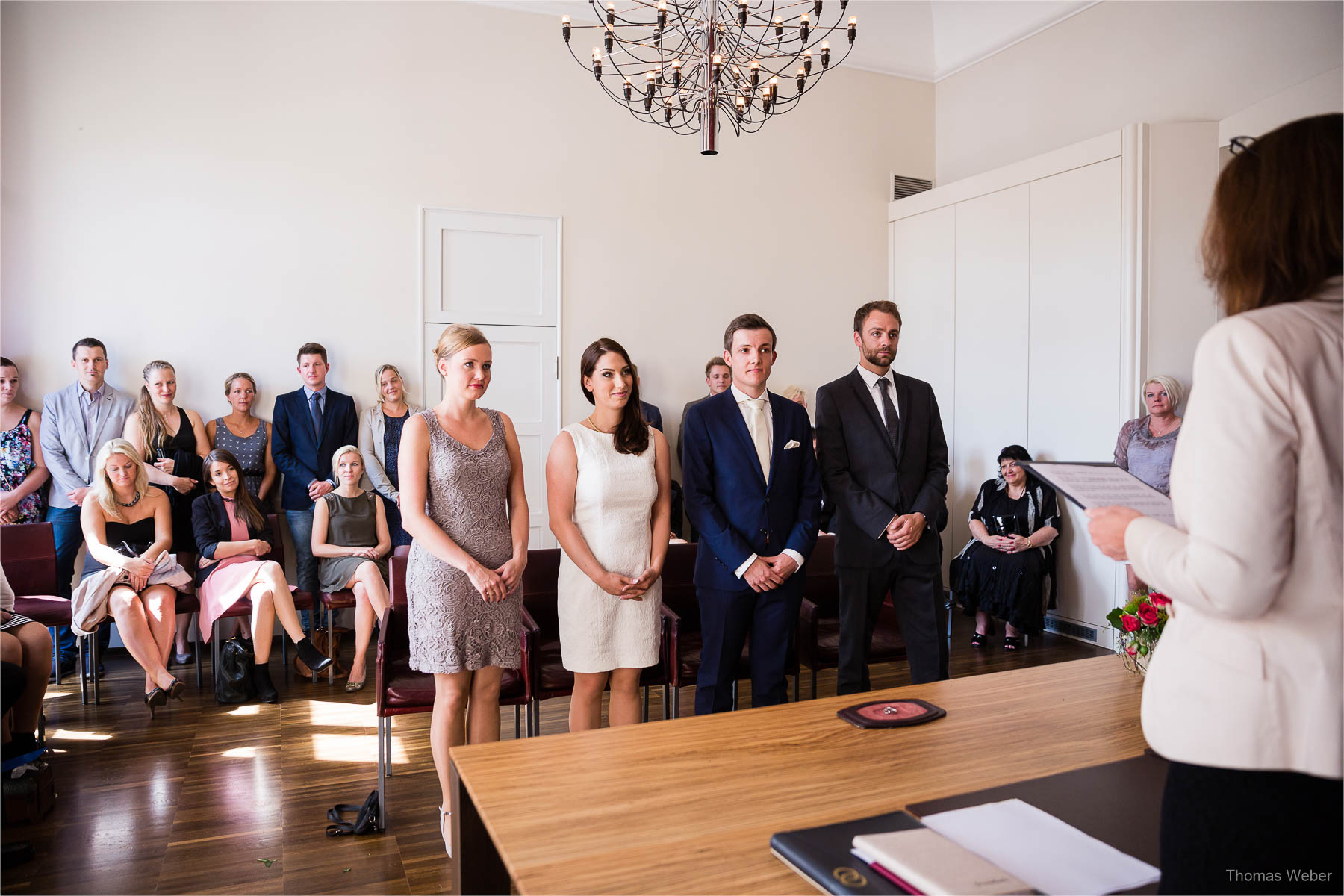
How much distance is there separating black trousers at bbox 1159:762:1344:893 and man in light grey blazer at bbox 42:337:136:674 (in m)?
5.97

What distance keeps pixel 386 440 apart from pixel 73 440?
1.83 m

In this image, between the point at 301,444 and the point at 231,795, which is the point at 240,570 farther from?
the point at 231,795

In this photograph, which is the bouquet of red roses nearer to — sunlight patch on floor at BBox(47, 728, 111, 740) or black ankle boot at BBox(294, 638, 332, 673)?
black ankle boot at BBox(294, 638, 332, 673)

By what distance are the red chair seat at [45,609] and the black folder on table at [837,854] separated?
4.53 m

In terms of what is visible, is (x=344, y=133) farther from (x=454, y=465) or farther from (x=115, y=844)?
(x=115, y=844)

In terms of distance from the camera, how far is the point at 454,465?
111 inches

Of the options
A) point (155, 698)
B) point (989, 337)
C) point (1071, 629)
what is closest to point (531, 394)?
point (155, 698)

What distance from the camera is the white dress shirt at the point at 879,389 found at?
136 inches

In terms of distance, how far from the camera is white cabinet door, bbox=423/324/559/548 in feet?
21.7

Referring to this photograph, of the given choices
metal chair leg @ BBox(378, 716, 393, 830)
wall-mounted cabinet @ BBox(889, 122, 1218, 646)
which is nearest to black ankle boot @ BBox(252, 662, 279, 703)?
metal chair leg @ BBox(378, 716, 393, 830)

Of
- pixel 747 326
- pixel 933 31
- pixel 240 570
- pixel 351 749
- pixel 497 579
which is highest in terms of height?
pixel 933 31

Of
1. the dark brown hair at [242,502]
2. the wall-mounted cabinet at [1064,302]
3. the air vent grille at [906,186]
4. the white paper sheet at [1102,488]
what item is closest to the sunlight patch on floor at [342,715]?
the dark brown hair at [242,502]

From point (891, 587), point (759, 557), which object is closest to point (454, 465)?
point (759, 557)

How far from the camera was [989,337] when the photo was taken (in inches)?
267
